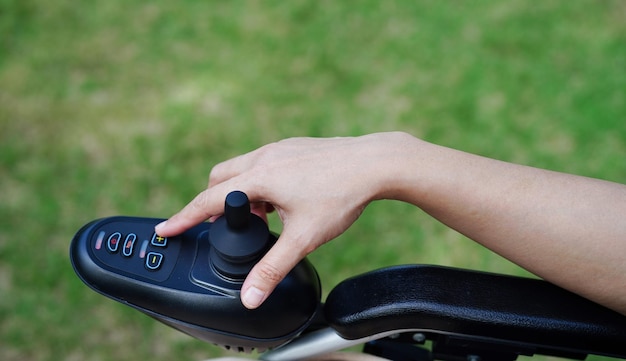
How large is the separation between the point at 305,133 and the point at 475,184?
1443 mm

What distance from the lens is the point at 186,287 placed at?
2.70 ft

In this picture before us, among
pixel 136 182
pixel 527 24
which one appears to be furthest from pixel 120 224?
pixel 527 24

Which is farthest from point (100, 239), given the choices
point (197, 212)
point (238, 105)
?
point (238, 105)

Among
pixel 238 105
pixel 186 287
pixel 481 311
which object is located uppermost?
pixel 238 105

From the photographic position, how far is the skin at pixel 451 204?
2.71ft

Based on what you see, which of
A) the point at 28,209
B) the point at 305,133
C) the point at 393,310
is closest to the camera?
the point at 393,310

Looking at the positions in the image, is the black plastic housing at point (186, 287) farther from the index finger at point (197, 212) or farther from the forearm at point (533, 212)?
the forearm at point (533, 212)

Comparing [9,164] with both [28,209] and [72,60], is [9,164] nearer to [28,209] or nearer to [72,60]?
[28,209]

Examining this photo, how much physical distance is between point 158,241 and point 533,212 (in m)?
0.51

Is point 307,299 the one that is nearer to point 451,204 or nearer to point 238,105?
point 451,204

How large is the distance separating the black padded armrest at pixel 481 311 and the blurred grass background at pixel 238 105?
44.3 inches

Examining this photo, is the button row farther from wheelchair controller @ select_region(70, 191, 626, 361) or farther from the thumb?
the thumb

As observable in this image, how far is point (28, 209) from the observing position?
2.09 metres

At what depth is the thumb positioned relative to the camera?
803 mm
